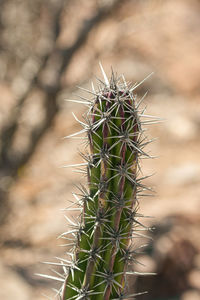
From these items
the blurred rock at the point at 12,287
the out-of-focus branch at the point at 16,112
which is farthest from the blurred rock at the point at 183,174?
the blurred rock at the point at 12,287

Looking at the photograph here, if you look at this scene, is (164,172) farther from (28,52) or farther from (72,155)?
(28,52)

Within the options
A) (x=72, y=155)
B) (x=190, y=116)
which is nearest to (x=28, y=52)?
(x=72, y=155)

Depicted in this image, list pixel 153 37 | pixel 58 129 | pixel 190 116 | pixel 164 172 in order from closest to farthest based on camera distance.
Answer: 1. pixel 164 172
2. pixel 58 129
3. pixel 190 116
4. pixel 153 37

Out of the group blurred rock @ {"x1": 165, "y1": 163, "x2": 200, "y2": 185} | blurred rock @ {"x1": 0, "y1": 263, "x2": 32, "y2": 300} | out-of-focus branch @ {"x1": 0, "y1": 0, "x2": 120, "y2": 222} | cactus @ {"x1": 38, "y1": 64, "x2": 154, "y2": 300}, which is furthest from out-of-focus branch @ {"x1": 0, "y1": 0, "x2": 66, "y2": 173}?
cactus @ {"x1": 38, "y1": 64, "x2": 154, "y2": 300}

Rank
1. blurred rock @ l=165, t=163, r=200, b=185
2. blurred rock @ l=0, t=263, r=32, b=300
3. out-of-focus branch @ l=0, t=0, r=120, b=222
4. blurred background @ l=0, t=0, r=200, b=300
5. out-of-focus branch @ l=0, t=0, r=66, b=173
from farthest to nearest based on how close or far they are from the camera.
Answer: blurred rock @ l=165, t=163, r=200, b=185 < out-of-focus branch @ l=0, t=0, r=66, b=173 < out-of-focus branch @ l=0, t=0, r=120, b=222 < blurred background @ l=0, t=0, r=200, b=300 < blurred rock @ l=0, t=263, r=32, b=300

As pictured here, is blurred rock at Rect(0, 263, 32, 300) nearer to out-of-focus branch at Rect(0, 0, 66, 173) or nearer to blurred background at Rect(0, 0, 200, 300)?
blurred background at Rect(0, 0, 200, 300)

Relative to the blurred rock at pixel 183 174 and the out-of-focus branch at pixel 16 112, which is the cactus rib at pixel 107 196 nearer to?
the out-of-focus branch at pixel 16 112
